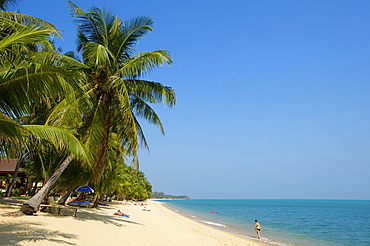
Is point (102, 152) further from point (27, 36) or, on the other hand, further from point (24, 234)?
point (27, 36)

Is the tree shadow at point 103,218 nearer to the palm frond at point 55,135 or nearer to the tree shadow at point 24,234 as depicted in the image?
the tree shadow at point 24,234

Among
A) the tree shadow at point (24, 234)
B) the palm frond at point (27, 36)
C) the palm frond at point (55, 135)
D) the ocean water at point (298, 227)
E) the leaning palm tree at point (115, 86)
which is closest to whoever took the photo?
the palm frond at point (27, 36)

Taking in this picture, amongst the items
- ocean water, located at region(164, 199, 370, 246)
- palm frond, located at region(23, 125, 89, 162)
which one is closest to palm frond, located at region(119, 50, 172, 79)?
palm frond, located at region(23, 125, 89, 162)

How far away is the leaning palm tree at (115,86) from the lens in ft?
35.4

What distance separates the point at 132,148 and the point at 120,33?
497 cm

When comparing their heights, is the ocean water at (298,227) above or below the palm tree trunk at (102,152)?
below

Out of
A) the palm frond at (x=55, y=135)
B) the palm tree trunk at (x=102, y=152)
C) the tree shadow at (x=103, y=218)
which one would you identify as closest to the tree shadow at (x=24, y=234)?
the palm frond at (x=55, y=135)

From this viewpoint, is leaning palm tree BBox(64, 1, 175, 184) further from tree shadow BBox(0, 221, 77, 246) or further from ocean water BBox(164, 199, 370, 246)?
ocean water BBox(164, 199, 370, 246)

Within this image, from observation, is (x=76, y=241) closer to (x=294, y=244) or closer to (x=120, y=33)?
(x=120, y=33)

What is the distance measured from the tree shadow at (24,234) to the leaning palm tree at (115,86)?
3229 millimetres

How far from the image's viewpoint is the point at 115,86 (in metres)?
10.4

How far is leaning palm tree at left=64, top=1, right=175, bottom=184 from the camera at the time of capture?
10789mm

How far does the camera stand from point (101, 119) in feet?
35.3

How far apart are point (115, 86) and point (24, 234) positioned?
5633 millimetres
